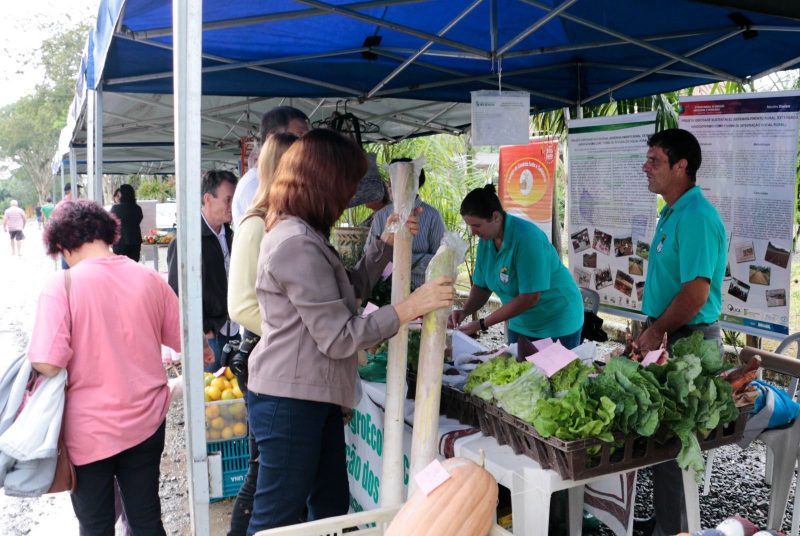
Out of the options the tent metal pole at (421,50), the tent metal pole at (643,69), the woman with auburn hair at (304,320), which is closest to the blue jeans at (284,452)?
the woman with auburn hair at (304,320)

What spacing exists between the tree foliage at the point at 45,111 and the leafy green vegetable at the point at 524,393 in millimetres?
27959

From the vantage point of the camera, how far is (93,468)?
2.34 metres

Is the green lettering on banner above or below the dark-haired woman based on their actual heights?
below

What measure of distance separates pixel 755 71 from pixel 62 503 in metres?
5.46

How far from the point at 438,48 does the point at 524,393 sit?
10.5 ft

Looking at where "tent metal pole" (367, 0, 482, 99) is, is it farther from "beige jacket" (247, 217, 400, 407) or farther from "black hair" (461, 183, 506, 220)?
"beige jacket" (247, 217, 400, 407)

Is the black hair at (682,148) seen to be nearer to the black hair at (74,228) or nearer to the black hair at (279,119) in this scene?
the black hair at (279,119)

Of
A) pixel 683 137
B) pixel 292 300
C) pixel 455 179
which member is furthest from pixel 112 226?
pixel 455 179

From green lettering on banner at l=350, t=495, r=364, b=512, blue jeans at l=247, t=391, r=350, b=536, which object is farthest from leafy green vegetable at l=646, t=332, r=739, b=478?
green lettering on banner at l=350, t=495, r=364, b=512

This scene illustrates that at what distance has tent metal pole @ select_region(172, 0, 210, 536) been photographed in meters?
1.73

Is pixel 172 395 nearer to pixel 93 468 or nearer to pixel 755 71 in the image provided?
pixel 93 468

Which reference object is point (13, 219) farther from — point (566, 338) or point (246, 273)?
point (246, 273)

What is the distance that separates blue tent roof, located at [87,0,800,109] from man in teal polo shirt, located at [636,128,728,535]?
2.73ft

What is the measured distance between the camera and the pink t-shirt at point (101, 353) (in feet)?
7.37
